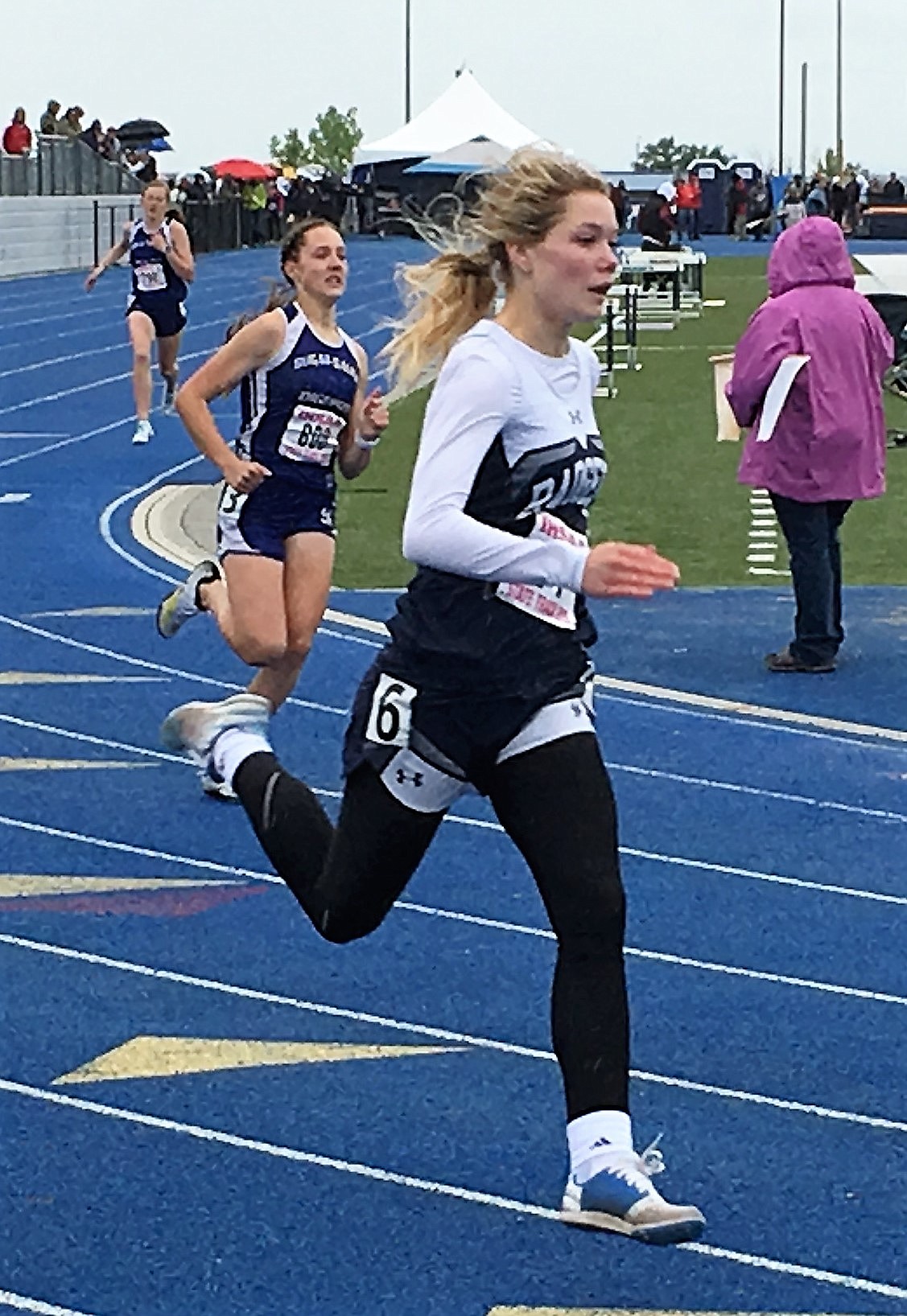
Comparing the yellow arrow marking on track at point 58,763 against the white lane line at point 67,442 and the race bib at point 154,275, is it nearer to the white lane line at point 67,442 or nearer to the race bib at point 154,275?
the white lane line at point 67,442

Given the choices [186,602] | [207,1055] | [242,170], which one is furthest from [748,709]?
[242,170]

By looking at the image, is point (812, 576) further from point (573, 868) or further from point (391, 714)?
point (573, 868)

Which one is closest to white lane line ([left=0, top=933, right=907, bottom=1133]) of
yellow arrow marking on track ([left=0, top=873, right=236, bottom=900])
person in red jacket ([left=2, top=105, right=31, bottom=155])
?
yellow arrow marking on track ([left=0, top=873, right=236, bottom=900])

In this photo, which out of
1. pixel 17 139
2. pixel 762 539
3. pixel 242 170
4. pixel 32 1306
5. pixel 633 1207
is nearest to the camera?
pixel 32 1306

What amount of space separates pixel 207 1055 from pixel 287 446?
335 cm

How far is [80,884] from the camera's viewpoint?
8.18m

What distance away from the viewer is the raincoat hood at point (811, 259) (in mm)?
11891

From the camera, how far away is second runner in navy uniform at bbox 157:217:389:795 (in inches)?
367

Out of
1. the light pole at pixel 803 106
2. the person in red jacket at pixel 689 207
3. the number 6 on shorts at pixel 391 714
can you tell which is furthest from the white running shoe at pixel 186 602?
the light pole at pixel 803 106

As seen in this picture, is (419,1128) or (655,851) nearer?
(419,1128)

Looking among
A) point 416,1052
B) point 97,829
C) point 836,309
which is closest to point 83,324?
point 836,309

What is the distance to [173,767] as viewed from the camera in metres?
10.0

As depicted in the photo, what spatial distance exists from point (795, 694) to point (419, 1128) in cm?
582

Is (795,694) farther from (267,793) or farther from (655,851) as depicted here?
(267,793)
